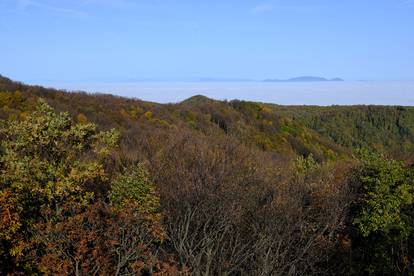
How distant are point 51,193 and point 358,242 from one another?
1821 cm

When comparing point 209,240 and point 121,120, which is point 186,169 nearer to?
point 209,240

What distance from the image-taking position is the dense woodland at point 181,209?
11.7 m

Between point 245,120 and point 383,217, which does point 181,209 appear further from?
point 245,120

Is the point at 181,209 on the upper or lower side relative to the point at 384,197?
lower

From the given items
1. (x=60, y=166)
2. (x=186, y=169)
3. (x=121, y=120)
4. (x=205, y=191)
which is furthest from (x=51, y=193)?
(x=121, y=120)

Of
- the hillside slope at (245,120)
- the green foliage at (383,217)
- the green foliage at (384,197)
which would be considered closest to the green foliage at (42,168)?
the green foliage at (383,217)

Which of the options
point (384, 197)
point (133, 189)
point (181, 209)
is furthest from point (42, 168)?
point (384, 197)

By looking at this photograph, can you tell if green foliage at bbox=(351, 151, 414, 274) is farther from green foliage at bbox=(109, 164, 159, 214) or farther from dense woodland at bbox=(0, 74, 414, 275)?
green foliage at bbox=(109, 164, 159, 214)

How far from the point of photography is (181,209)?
1952 centimetres

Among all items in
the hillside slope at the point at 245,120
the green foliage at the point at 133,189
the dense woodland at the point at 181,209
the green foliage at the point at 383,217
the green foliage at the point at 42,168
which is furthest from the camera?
the hillside slope at the point at 245,120

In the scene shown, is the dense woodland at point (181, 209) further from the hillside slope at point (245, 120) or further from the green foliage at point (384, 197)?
the hillside slope at point (245, 120)

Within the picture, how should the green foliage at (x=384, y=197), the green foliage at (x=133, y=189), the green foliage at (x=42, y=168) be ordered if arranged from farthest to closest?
the green foliage at (x=384, y=197)
the green foliage at (x=133, y=189)
the green foliage at (x=42, y=168)

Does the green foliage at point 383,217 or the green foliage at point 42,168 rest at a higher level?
the green foliage at point 42,168

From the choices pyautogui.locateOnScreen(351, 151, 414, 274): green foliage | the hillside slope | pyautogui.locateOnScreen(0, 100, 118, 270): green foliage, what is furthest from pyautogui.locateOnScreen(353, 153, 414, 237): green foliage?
pyautogui.locateOnScreen(0, 100, 118, 270): green foliage
